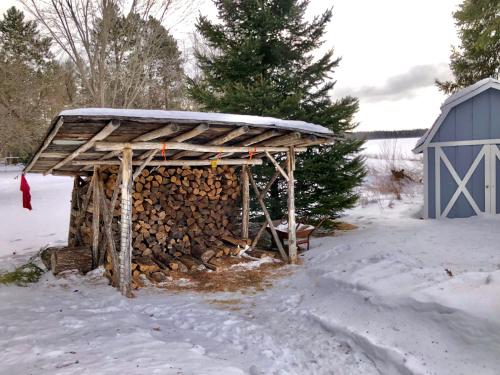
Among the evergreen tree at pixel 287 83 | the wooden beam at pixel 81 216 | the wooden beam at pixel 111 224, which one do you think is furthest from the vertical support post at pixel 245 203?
the wooden beam at pixel 81 216

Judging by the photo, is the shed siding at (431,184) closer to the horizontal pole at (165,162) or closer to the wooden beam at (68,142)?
the horizontal pole at (165,162)

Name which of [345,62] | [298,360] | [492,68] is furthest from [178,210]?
[492,68]

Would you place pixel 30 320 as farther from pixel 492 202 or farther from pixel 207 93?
pixel 492 202

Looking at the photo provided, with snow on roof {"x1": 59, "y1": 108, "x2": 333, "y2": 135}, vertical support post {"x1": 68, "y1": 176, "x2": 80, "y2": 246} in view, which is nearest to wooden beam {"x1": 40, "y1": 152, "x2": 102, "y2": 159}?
snow on roof {"x1": 59, "y1": 108, "x2": 333, "y2": 135}

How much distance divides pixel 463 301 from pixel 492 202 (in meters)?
7.58

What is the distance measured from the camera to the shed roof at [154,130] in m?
4.41

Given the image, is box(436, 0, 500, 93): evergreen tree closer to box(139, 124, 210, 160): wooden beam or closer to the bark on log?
box(139, 124, 210, 160): wooden beam

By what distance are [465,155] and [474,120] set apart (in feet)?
3.36

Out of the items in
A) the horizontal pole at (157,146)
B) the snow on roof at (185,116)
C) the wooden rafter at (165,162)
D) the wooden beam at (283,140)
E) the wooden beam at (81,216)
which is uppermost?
the snow on roof at (185,116)

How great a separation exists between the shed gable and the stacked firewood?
22.3 feet

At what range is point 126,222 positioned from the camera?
5.82 meters

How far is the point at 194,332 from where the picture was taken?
4312 millimetres

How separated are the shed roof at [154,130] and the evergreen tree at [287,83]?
8.14 ft

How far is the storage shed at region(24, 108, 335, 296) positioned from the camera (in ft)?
16.7
